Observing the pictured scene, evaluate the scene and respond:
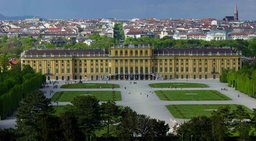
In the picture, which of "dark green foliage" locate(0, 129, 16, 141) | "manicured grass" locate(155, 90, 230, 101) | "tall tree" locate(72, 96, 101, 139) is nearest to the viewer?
"dark green foliage" locate(0, 129, 16, 141)

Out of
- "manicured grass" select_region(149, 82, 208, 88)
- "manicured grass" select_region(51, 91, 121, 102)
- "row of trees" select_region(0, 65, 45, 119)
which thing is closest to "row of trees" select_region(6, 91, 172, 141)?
"row of trees" select_region(0, 65, 45, 119)

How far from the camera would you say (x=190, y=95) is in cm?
6769

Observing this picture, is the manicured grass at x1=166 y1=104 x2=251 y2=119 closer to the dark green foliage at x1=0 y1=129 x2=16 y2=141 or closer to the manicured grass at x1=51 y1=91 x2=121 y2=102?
the manicured grass at x1=51 y1=91 x2=121 y2=102

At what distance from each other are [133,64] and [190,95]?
74.9ft

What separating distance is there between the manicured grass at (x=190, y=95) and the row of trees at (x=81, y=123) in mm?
21224

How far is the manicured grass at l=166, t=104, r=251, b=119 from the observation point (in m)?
51.4

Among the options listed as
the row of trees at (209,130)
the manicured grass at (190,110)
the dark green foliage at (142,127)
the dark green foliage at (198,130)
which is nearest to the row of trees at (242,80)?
the manicured grass at (190,110)

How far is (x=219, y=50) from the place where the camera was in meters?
90.6

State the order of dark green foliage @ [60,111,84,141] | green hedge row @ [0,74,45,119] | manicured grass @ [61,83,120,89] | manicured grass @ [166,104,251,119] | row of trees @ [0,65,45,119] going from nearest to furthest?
dark green foliage @ [60,111,84,141] → manicured grass @ [166,104,251,119] → green hedge row @ [0,74,45,119] → row of trees @ [0,65,45,119] → manicured grass @ [61,83,120,89]

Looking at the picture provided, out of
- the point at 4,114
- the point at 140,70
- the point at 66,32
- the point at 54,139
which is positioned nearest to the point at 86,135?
the point at 54,139

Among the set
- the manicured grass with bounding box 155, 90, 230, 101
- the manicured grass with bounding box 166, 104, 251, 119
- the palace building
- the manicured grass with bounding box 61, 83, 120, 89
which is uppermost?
the palace building

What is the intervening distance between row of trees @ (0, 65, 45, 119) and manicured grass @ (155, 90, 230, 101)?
1288cm

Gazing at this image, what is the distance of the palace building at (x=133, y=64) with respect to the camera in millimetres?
89500

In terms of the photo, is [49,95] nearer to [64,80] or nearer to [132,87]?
[132,87]
